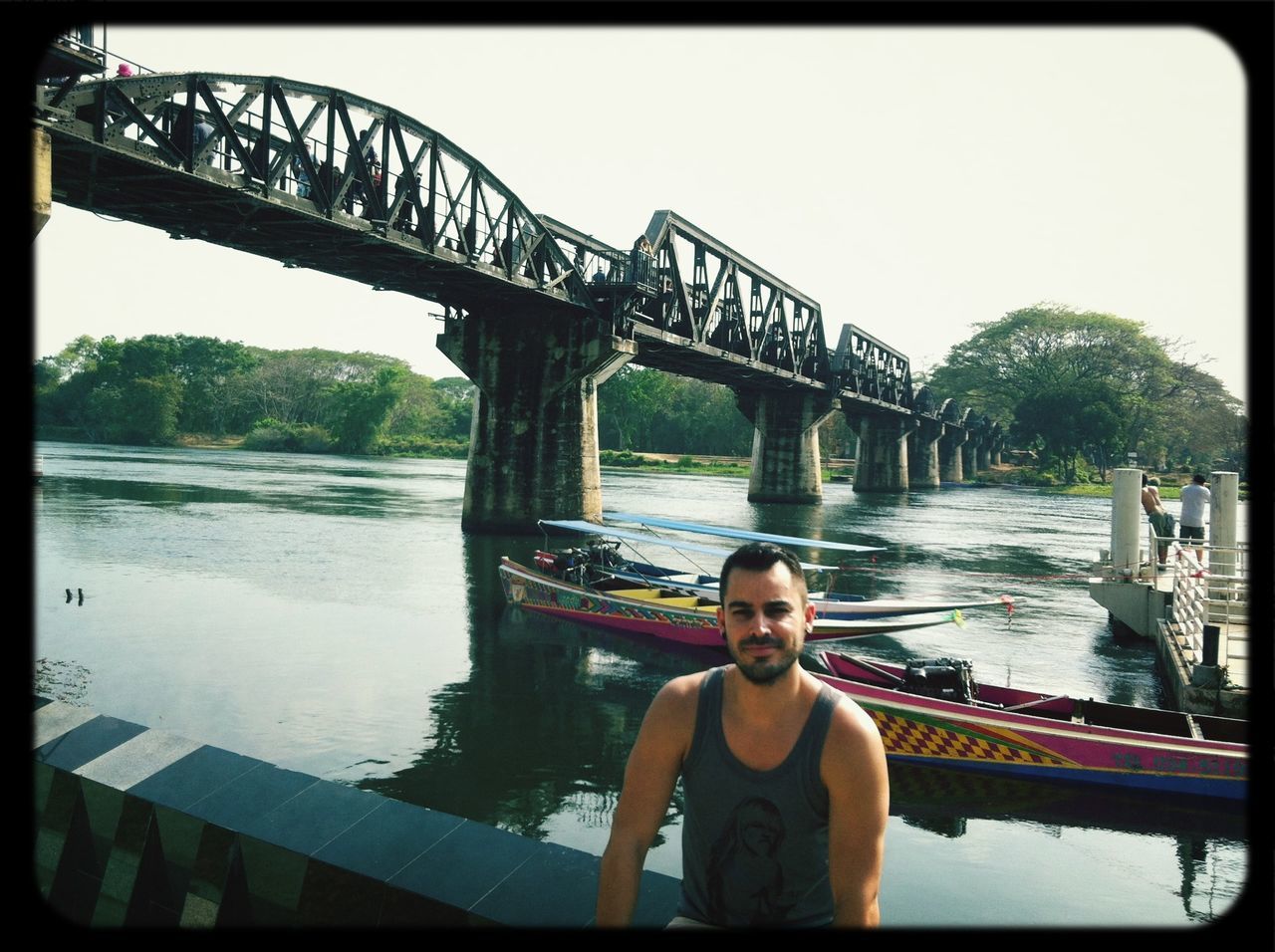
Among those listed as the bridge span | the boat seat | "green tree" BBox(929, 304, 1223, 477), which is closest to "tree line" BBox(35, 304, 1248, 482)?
"green tree" BBox(929, 304, 1223, 477)

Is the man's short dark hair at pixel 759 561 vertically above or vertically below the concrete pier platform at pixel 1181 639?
above

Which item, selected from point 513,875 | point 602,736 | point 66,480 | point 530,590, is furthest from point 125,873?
point 66,480

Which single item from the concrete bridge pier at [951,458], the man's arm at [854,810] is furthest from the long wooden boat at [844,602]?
the concrete bridge pier at [951,458]

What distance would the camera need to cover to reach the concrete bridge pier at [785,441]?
3162 inches

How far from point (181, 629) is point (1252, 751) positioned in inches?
838

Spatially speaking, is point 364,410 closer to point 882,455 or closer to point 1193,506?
point 882,455

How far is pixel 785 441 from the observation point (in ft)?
268

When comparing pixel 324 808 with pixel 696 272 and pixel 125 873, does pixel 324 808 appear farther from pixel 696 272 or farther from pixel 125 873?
pixel 696 272

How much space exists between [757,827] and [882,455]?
115573 millimetres

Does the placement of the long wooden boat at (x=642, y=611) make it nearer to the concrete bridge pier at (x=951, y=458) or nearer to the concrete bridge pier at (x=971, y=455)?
the concrete bridge pier at (x=951, y=458)

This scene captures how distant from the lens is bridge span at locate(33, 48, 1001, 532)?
80.7ft

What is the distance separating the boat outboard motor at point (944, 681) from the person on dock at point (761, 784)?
1171 cm

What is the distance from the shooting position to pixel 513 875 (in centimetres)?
516

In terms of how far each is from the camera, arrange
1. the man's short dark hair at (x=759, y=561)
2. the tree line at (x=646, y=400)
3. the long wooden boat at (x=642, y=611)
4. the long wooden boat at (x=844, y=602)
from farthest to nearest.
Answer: the tree line at (x=646, y=400), the long wooden boat at (x=844, y=602), the long wooden boat at (x=642, y=611), the man's short dark hair at (x=759, y=561)
